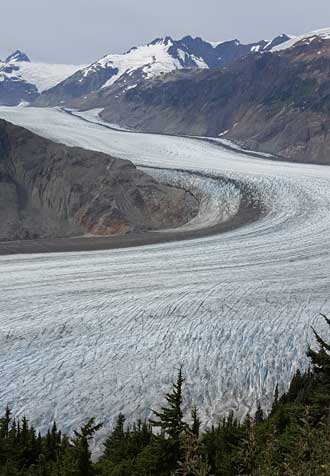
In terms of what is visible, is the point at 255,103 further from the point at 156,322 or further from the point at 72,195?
→ the point at 156,322

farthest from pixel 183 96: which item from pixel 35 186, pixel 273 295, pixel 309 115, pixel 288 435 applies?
pixel 288 435

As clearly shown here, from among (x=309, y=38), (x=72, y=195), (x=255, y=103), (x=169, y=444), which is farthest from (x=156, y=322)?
(x=309, y=38)

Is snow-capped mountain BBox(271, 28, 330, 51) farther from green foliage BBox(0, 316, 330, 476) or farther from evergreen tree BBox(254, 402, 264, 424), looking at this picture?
green foliage BBox(0, 316, 330, 476)

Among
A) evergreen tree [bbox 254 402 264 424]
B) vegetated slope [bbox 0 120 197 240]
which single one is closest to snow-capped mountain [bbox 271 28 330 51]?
vegetated slope [bbox 0 120 197 240]

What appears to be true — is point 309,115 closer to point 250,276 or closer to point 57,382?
point 250,276

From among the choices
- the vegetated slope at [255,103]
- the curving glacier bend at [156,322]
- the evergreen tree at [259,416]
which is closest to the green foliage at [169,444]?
the evergreen tree at [259,416]

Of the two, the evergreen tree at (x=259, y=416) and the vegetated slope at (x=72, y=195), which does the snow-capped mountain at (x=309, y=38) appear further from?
the evergreen tree at (x=259, y=416)
